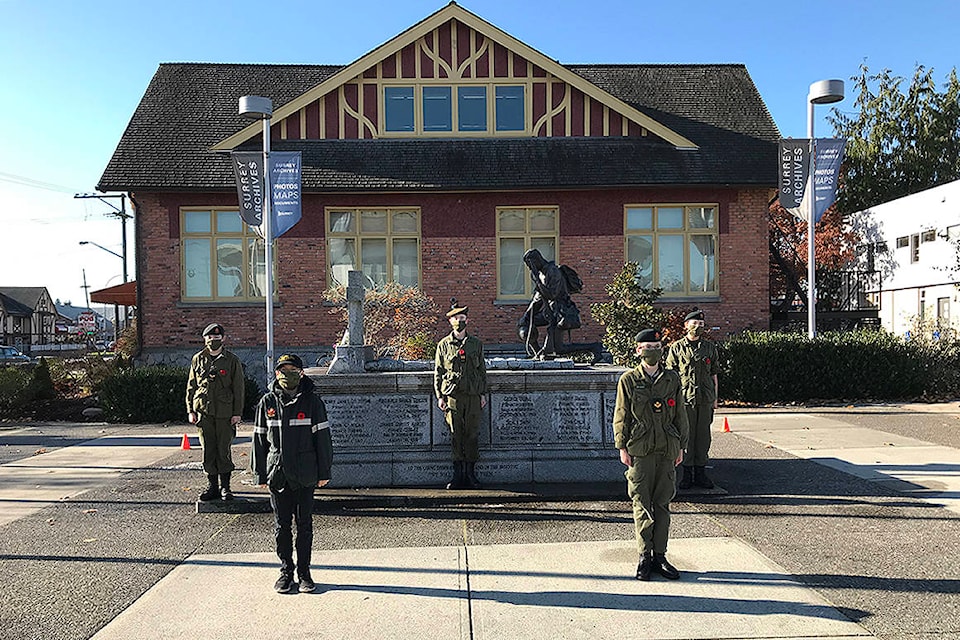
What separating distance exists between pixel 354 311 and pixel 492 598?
4.48m

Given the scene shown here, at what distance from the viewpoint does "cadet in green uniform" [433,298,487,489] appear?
779cm

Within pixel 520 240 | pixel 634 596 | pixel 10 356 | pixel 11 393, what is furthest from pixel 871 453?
pixel 10 356

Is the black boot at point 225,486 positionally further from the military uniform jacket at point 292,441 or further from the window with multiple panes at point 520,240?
the window with multiple panes at point 520,240

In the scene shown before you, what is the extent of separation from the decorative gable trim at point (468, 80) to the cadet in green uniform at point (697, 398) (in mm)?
12060

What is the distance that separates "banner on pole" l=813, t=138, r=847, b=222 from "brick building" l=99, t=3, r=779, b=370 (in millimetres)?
2605

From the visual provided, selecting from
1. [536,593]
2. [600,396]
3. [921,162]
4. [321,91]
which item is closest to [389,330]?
[321,91]

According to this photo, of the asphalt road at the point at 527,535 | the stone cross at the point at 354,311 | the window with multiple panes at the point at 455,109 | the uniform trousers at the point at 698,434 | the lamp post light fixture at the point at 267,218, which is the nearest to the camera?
the asphalt road at the point at 527,535

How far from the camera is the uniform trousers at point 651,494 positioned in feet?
17.6

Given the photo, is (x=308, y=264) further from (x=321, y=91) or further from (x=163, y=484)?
(x=163, y=484)

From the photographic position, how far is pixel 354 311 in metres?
8.77

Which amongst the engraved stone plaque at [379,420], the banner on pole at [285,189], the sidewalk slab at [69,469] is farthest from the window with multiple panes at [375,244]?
the engraved stone plaque at [379,420]

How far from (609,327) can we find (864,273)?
19.4m

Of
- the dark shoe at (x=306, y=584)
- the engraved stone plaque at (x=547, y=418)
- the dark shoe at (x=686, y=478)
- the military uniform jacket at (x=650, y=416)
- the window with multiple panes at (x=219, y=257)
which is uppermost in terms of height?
the window with multiple panes at (x=219, y=257)

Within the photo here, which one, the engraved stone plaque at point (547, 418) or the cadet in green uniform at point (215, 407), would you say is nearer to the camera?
the cadet in green uniform at point (215, 407)
